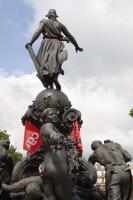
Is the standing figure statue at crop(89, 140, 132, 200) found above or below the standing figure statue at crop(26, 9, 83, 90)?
below

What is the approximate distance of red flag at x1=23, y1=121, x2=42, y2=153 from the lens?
945 centimetres

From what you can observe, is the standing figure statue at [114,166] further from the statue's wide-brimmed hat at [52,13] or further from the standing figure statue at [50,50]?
→ the statue's wide-brimmed hat at [52,13]

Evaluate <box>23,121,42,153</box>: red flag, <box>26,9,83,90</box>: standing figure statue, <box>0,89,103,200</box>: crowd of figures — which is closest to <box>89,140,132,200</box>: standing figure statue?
<box>0,89,103,200</box>: crowd of figures

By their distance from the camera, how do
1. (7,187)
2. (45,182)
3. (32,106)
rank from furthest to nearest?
(32,106), (7,187), (45,182)

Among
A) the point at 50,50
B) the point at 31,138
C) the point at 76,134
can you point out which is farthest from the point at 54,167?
the point at 50,50

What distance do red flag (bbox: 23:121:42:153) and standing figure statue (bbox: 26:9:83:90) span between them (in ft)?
3.64

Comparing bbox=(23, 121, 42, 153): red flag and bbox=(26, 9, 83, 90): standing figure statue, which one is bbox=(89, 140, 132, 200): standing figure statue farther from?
bbox=(26, 9, 83, 90): standing figure statue

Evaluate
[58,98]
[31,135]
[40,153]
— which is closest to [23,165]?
[40,153]

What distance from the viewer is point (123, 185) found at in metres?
8.29

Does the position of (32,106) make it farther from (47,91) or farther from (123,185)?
(123,185)

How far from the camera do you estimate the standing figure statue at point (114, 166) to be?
27.0 feet

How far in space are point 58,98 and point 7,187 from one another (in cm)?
240

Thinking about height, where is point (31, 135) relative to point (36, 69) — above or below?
below

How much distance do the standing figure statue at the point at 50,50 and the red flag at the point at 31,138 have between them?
1.11 m
